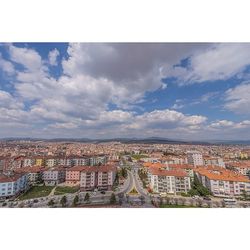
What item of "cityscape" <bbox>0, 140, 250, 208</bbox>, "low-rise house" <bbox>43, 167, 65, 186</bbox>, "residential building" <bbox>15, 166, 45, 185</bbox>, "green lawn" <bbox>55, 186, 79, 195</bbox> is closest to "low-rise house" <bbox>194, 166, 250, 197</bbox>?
"cityscape" <bbox>0, 140, 250, 208</bbox>

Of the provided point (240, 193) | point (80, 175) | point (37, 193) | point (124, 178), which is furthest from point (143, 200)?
point (37, 193)

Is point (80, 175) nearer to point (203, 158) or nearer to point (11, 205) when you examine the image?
point (11, 205)

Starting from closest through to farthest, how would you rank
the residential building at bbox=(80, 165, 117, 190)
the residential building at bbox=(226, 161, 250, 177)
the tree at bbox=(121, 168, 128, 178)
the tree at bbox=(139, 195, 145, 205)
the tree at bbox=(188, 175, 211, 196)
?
the tree at bbox=(139, 195, 145, 205)
the tree at bbox=(188, 175, 211, 196)
the residential building at bbox=(80, 165, 117, 190)
the tree at bbox=(121, 168, 128, 178)
the residential building at bbox=(226, 161, 250, 177)

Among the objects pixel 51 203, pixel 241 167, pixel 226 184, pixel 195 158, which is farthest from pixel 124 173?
pixel 241 167

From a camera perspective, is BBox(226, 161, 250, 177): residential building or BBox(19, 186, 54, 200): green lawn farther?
BBox(226, 161, 250, 177): residential building

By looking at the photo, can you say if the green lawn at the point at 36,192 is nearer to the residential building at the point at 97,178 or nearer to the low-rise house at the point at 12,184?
the low-rise house at the point at 12,184

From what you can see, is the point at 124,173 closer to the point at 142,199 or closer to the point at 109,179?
the point at 109,179

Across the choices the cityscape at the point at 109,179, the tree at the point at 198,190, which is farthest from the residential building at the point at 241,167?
the tree at the point at 198,190

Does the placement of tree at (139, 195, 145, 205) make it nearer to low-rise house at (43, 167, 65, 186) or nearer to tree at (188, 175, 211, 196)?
tree at (188, 175, 211, 196)
